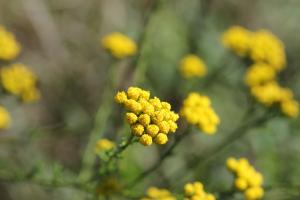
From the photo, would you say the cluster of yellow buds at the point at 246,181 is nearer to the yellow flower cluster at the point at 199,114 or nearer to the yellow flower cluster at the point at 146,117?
the yellow flower cluster at the point at 199,114

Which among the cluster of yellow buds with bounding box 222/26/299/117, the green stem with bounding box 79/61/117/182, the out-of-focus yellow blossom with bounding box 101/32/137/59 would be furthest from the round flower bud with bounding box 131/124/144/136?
the cluster of yellow buds with bounding box 222/26/299/117

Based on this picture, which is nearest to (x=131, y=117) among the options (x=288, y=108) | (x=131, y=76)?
(x=288, y=108)

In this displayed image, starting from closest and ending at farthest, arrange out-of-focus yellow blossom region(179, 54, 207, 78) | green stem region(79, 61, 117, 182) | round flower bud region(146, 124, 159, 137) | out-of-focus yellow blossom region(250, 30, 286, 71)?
1. round flower bud region(146, 124, 159, 137)
2. green stem region(79, 61, 117, 182)
3. out-of-focus yellow blossom region(250, 30, 286, 71)
4. out-of-focus yellow blossom region(179, 54, 207, 78)

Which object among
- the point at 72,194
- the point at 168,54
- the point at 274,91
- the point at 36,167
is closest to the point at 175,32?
the point at 168,54

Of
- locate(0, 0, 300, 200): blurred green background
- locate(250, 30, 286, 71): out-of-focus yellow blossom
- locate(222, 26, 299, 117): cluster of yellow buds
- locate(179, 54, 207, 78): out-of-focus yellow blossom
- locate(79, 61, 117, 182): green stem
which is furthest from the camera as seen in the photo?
locate(0, 0, 300, 200): blurred green background

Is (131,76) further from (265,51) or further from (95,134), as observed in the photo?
(95,134)

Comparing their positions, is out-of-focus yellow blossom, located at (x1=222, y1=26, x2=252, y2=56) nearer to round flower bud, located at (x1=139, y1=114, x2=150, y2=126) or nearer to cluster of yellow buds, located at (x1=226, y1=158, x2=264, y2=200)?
cluster of yellow buds, located at (x1=226, y1=158, x2=264, y2=200)

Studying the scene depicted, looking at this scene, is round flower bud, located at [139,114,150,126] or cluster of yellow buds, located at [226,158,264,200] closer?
round flower bud, located at [139,114,150,126]

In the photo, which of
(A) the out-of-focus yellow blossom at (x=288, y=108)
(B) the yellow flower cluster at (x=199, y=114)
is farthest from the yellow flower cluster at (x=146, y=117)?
(A) the out-of-focus yellow blossom at (x=288, y=108)
